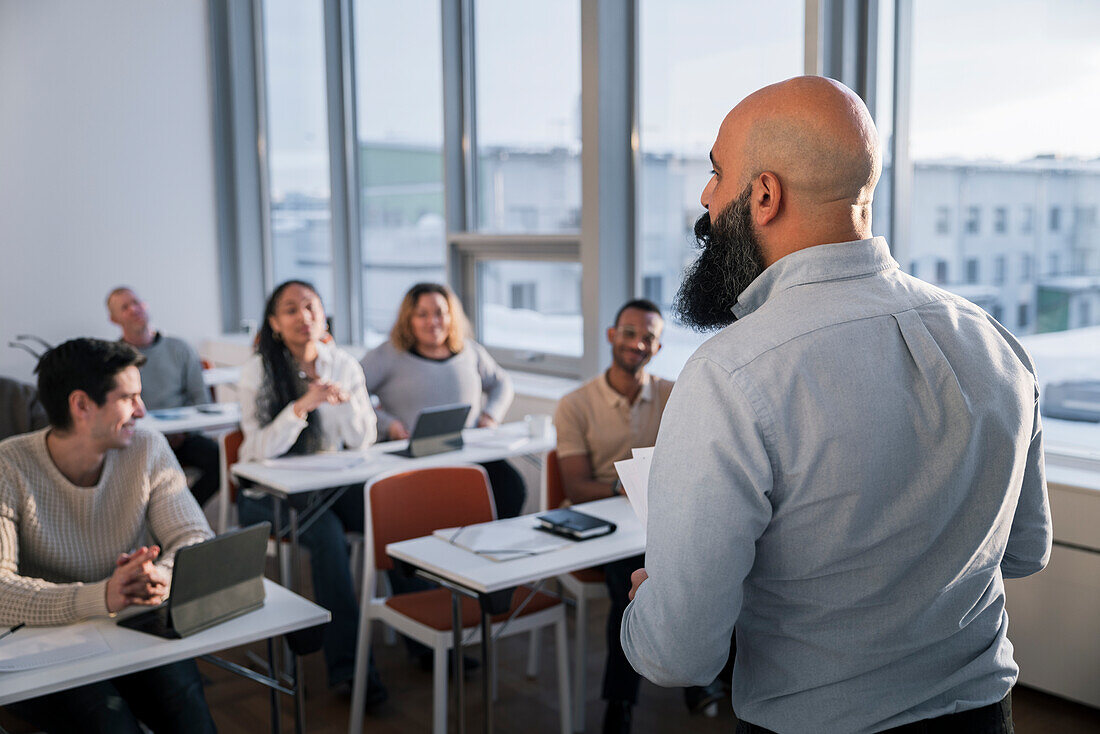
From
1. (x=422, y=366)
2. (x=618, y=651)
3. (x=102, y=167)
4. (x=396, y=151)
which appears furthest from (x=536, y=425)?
(x=102, y=167)

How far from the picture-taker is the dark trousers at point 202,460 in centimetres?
496

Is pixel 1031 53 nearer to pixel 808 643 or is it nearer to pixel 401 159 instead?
pixel 808 643

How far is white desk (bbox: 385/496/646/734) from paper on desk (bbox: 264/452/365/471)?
1.00 metres

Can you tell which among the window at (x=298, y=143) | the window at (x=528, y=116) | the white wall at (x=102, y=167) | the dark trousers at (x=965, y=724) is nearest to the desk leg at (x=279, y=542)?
the window at (x=528, y=116)

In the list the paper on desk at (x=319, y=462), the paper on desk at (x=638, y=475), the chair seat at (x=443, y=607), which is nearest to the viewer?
the paper on desk at (x=638, y=475)

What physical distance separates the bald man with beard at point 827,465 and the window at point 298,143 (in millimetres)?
5885

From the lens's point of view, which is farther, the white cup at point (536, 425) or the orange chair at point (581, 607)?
the white cup at point (536, 425)

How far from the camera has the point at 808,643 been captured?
118 cm

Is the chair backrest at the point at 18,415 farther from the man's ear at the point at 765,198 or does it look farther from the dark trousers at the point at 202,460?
the man's ear at the point at 765,198

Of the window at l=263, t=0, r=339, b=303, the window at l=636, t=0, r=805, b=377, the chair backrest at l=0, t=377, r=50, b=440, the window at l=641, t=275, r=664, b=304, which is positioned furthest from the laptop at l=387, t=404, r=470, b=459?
the window at l=263, t=0, r=339, b=303

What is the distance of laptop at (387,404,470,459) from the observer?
386 centimetres

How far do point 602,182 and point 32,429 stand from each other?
303 cm

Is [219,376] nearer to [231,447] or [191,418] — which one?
[191,418]

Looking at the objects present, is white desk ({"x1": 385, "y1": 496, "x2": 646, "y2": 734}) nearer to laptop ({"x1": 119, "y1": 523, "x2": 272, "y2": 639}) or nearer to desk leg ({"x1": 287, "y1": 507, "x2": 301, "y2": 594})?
laptop ({"x1": 119, "y1": 523, "x2": 272, "y2": 639})
